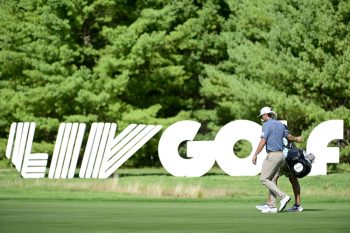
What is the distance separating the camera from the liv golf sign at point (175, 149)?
37219 mm

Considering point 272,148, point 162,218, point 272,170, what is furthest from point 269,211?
point 162,218

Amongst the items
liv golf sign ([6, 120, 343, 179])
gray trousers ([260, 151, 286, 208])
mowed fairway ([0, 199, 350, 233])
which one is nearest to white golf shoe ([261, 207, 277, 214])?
mowed fairway ([0, 199, 350, 233])

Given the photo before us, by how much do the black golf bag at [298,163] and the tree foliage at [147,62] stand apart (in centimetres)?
2390

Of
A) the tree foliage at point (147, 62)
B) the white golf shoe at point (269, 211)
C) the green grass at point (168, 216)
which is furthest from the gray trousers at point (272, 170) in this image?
the tree foliage at point (147, 62)

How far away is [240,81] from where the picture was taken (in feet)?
158

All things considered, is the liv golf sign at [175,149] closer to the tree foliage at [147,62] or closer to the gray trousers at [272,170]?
the tree foliage at [147,62]

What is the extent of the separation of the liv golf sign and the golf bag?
686 inches

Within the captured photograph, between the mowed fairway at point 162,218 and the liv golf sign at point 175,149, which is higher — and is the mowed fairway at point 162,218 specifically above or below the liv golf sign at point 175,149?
above

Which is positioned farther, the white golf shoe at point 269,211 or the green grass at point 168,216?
the white golf shoe at point 269,211

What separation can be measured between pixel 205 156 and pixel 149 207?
17.8m

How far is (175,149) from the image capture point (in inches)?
1475

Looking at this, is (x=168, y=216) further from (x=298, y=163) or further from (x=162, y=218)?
(x=298, y=163)

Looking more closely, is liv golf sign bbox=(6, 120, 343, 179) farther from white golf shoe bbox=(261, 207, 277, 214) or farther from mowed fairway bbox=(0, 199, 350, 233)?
white golf shoe bbox=(261, 207, 277, 214)

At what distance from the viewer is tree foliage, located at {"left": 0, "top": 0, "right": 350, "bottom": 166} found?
43.5m
